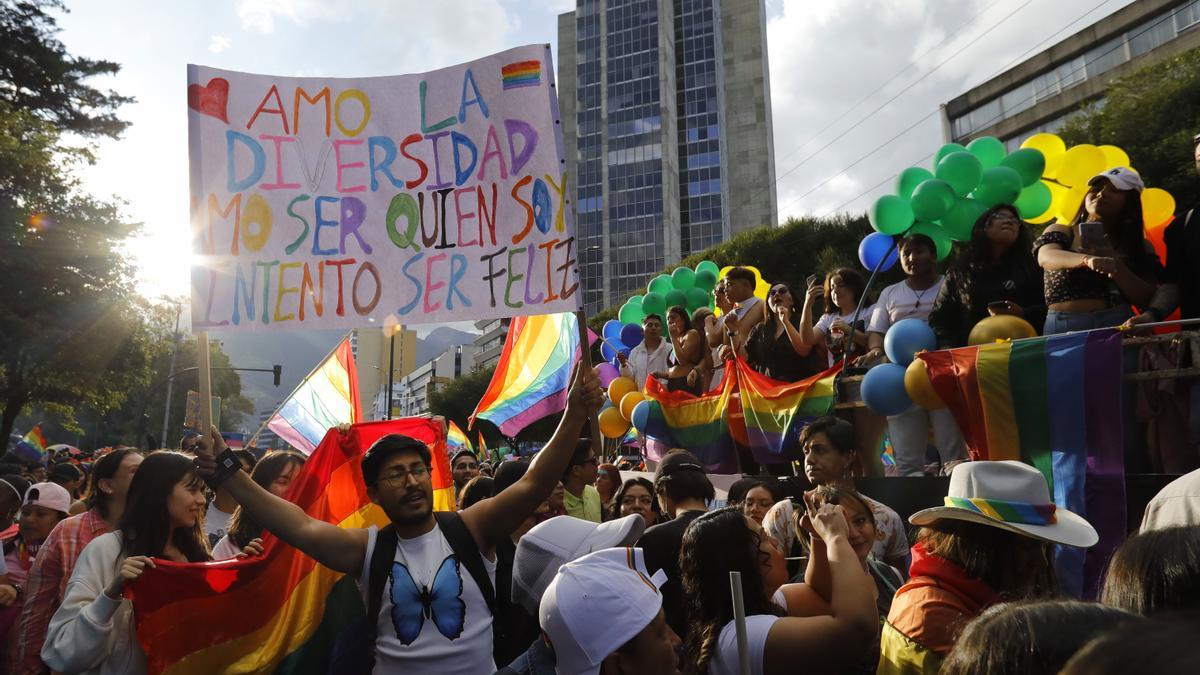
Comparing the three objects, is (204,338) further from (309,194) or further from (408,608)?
(408,608)

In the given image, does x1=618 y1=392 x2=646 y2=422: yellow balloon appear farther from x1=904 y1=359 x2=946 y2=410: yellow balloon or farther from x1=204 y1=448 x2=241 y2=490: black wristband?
x1=204 y1=448 x2=241 y2=490: black wristband

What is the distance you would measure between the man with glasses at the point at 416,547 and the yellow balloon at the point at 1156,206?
450cm

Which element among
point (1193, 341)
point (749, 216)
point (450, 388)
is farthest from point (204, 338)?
Result: point (749, 216)

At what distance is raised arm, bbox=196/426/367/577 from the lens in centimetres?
289

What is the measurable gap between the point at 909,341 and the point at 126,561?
12.5ft

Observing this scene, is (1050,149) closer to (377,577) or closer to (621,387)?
(621,387)

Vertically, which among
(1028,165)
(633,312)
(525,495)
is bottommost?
(525,495)

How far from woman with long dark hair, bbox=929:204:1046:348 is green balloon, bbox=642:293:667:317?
15.9 feet

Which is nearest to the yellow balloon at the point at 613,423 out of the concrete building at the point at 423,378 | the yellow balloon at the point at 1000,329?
the yellow balloon at the point at 1000,329

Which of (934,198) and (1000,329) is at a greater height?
(934,198)

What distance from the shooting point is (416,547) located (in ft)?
9.38

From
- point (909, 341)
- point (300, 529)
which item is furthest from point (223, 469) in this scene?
point (909, 341)

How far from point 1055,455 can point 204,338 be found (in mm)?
3599

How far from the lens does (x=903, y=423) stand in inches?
179
